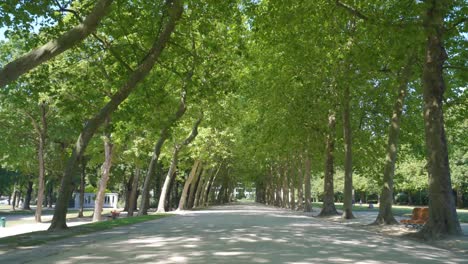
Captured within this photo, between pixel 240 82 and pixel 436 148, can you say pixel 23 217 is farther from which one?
pixel 436 148

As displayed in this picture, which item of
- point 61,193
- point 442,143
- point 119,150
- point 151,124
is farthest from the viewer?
point 119,150

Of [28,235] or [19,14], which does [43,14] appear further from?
[28,235]

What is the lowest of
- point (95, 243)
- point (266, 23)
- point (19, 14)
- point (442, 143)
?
point (95, 243)

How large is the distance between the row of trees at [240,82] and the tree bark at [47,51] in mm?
28

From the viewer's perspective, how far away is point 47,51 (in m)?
10.6

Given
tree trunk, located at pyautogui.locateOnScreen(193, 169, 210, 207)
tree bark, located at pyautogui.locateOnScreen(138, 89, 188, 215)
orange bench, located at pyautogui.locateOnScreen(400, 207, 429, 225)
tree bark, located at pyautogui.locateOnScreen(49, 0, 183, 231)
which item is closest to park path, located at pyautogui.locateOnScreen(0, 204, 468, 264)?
tree bark, located at pyautogui.locateOnScreen(49, 0, 183, 231)

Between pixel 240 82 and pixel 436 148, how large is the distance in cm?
1719

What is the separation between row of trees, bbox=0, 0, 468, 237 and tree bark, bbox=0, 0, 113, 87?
3 cm

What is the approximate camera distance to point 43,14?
46.5 ft

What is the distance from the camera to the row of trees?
14477mm

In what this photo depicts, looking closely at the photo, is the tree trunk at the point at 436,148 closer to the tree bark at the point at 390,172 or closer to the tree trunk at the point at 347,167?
the tree bark at the point at 390,172

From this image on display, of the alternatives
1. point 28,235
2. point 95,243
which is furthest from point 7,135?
point 95,243

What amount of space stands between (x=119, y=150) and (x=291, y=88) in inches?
613

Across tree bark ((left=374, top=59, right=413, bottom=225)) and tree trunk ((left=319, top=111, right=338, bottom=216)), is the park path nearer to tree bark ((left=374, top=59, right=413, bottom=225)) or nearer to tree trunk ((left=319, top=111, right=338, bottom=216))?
tree bark ((left=374, top=59, right=413, bottom=225))
